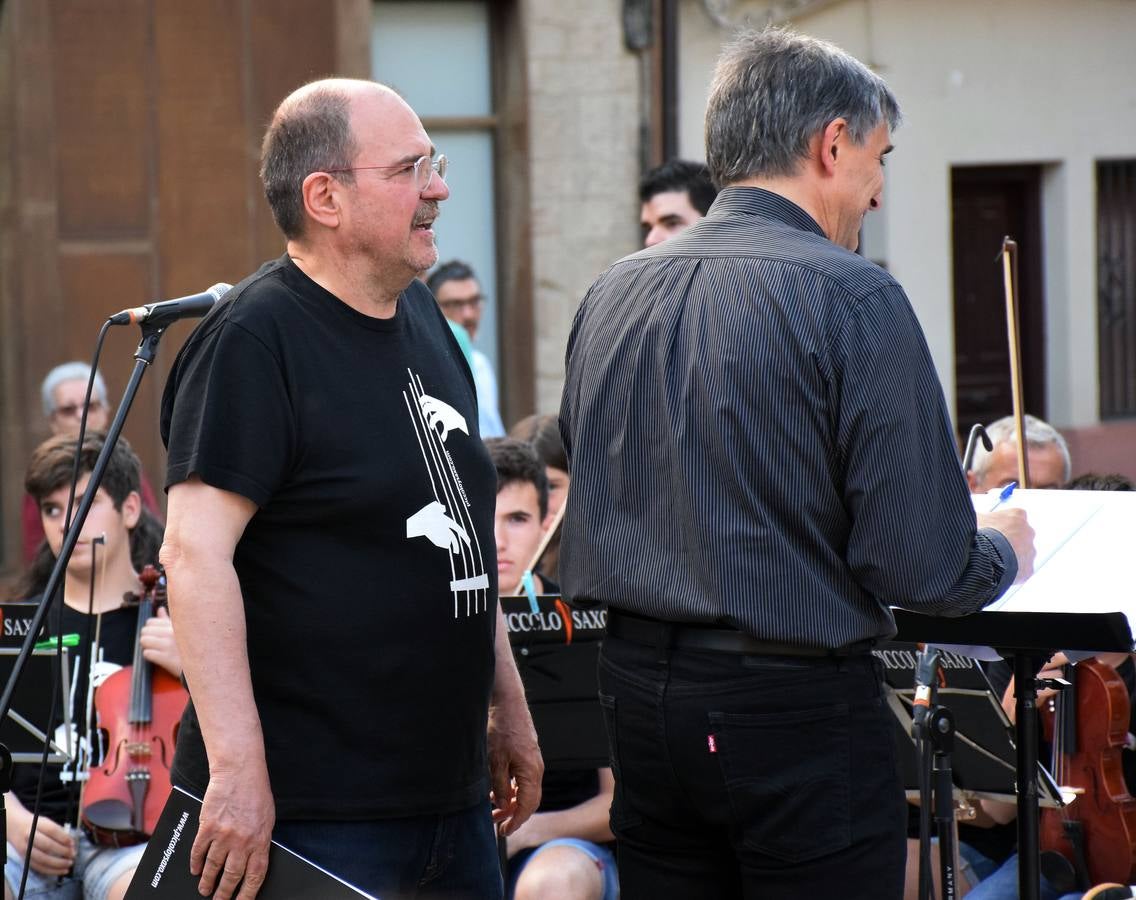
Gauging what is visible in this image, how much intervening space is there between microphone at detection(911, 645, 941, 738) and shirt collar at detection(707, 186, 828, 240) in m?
0.98

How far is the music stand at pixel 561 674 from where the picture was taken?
3713mm

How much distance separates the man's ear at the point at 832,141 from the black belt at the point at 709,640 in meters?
0.76

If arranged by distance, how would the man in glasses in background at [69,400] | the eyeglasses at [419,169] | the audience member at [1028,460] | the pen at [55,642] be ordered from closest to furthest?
1. the eyeglasses at [419,169]
2. the pen at [55,642]
3. the audience member at [1028,460]
4. the man in glasses in background at [69,400]

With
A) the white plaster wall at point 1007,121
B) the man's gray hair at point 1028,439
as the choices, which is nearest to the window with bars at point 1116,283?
the white plaster wall at point 1007,121

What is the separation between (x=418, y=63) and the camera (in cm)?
843

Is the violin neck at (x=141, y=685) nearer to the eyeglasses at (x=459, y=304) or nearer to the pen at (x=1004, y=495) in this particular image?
the pen at (x=1004, y=495)

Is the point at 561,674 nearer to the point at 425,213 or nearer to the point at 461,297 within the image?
the point at 425,213

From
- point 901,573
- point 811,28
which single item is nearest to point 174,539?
point 901,573

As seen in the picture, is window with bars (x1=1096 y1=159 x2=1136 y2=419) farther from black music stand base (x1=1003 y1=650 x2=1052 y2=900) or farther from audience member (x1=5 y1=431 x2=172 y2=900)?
black music stand base (x1=1003 y1=650 x2=1052 y2=900)

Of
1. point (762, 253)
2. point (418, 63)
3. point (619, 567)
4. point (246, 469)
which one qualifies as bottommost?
point (619, 567)

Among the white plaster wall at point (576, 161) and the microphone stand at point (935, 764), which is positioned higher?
the white plaster wall at point (576, 161)

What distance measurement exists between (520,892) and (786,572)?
1781mm

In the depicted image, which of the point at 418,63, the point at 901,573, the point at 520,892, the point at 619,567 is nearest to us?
the point at 901,573

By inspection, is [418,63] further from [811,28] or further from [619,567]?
[619,567]
